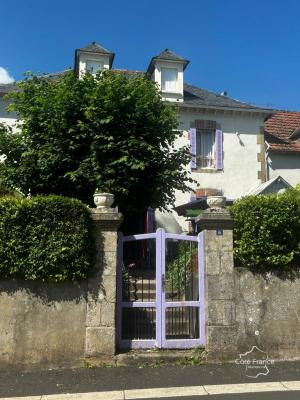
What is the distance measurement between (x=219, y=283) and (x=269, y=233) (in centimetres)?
111

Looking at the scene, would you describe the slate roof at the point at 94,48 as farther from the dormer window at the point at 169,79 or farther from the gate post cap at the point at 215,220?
the gate post cap at the point at 215,220

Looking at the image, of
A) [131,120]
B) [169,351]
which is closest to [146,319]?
[169,351]

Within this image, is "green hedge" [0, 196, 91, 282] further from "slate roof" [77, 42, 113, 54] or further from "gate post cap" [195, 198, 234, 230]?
"slate roof" [77, 42, 113, 54]

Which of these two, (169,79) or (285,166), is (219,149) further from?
Answer: (169,79)

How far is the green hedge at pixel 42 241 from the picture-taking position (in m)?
6.55

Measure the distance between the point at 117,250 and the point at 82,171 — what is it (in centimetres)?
319

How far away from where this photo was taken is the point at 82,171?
9805 millimetres

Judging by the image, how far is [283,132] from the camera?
21.2 metres

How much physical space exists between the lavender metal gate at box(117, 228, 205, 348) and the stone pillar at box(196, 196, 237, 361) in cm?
16

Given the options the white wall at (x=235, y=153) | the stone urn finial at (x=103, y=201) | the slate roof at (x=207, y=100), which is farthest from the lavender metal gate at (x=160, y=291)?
the slate roof at (x=207, y=100)

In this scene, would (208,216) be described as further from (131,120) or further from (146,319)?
(131,120)

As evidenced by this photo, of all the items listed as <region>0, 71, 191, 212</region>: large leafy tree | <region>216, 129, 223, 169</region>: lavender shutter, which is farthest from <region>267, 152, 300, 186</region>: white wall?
<region>0, 71, 191, 212</region>: large leafy tree

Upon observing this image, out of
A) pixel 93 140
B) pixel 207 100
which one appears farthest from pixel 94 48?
pixel 93 140

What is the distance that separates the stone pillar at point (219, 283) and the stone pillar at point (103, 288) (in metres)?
1.45
